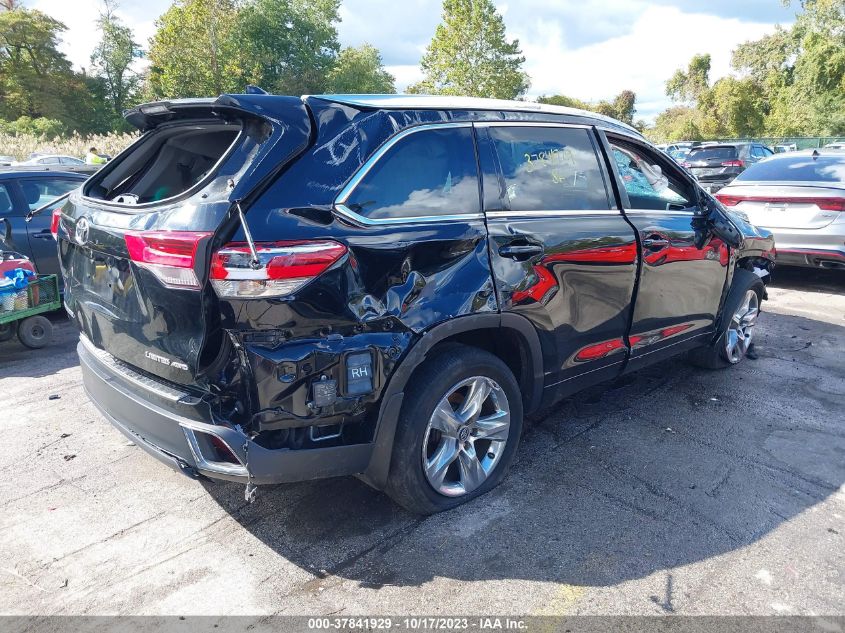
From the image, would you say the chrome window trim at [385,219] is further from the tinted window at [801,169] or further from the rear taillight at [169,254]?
the tinted window at [801,169]

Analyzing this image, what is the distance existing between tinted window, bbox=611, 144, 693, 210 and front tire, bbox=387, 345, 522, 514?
1589mm

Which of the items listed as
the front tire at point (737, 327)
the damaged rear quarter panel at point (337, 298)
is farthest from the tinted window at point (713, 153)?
the damaged rear quarter panel at point (337, 298)

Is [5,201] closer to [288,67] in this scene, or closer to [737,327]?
[737,327]

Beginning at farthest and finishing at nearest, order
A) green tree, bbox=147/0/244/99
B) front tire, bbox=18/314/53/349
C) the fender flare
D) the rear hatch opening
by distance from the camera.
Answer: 1. green tree, bbox=147/0/244/99
2. front tire, bbox=18/314/53/349
3. the rear hatch opening
4. the fender flare

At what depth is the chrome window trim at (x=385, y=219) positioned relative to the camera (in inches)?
100

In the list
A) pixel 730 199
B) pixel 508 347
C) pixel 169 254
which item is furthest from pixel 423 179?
pixel 730 199

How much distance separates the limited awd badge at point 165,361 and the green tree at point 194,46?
4273cm

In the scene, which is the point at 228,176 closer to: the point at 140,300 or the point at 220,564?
the point at 140,300

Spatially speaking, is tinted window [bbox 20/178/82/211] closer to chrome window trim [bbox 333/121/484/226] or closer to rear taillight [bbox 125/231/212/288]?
rear taillight [bbox 125/231/212/288]

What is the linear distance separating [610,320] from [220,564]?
2449 mm

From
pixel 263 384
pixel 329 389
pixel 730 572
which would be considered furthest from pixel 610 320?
pixel 263 384

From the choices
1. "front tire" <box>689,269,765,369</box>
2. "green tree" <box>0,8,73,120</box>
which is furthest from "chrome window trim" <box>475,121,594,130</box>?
"green tree" <box>0,8,73,120</box>

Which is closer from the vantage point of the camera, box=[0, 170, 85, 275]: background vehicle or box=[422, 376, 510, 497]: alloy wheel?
box=[422, 376, 510, 497]: alloy wheel

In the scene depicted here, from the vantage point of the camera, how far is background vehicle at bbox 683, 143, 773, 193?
55.3 feet
